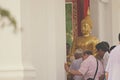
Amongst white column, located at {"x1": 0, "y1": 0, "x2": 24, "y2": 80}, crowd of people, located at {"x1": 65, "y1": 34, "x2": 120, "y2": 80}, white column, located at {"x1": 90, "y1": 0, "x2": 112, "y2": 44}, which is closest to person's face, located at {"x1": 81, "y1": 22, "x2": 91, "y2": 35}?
white column, located at {"x1": 90, "y1": 0, "x2": 112, "y2": 44}

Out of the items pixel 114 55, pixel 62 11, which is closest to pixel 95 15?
pixel 62 11

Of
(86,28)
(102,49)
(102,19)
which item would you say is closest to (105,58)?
(102,49)

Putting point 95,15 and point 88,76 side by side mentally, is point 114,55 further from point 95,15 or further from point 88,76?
point 95,15

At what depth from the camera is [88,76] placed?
7121mm

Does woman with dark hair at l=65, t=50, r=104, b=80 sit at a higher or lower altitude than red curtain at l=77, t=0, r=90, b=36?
lower

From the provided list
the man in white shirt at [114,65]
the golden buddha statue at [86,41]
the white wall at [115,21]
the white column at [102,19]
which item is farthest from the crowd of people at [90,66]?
the white wall at [115,21]

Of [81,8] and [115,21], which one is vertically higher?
[81,8]

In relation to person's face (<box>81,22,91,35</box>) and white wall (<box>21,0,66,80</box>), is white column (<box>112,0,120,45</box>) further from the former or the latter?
white wall (<box>21,0,66,80</box>)

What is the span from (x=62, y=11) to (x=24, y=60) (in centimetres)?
173

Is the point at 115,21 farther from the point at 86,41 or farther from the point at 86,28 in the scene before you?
the point at 86,41

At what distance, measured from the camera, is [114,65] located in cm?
567

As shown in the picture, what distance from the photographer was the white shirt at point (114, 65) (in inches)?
219

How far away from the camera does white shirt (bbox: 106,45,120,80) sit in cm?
557

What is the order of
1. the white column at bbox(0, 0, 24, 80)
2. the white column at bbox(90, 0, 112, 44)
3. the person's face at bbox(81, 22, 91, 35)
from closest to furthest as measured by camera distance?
the white column at bbox(0, 0, 24, 80), the person's face at bbox(81, 22, 91, 35), the white column at bbox(90, 0, 112, 44)
